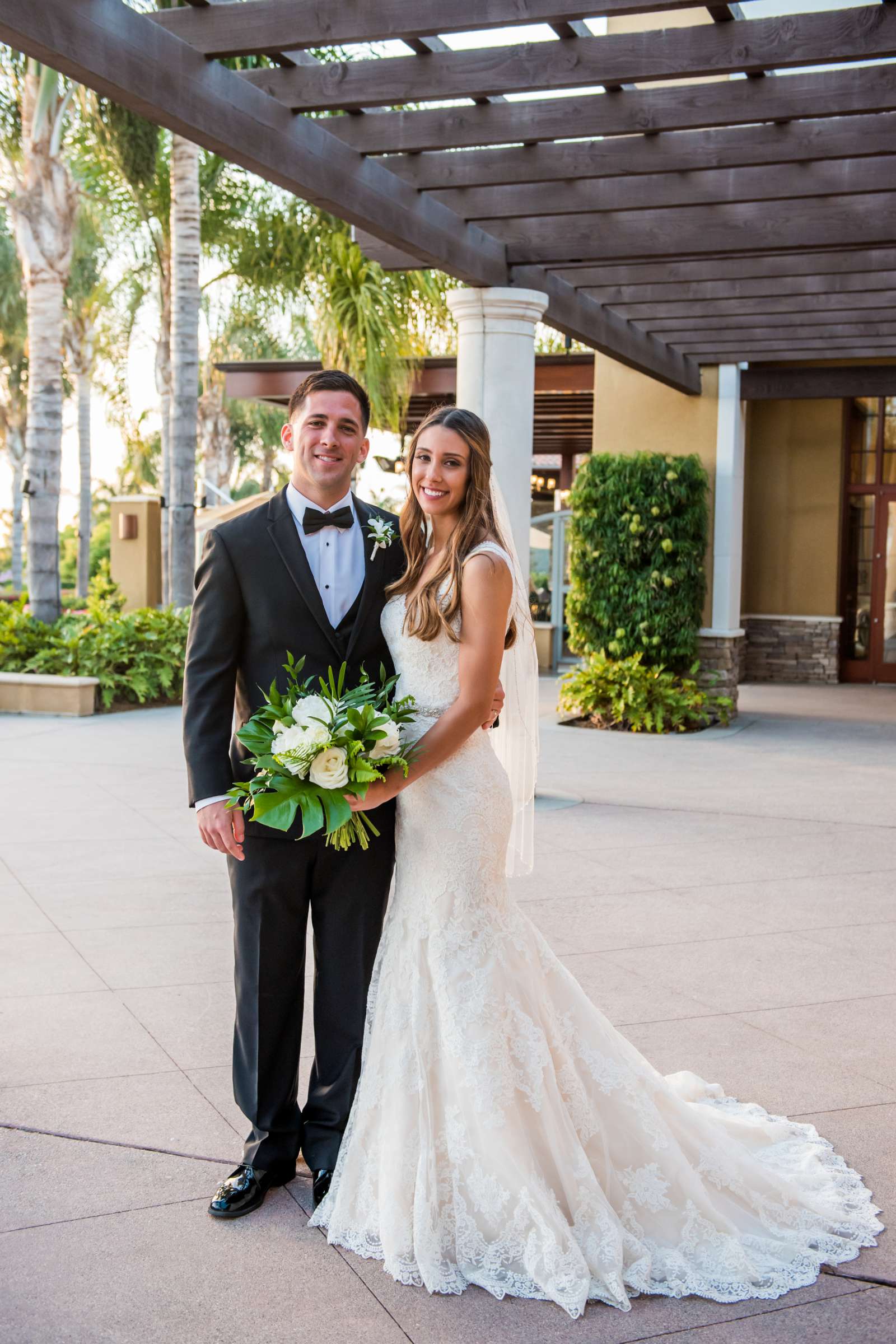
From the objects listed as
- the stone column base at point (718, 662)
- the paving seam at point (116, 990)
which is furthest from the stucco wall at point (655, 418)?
the paving seam at point (116, 990)

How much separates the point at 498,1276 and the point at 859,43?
15.7ft

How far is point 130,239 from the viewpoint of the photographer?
26.3 metres

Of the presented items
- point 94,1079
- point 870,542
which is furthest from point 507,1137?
point 870,542

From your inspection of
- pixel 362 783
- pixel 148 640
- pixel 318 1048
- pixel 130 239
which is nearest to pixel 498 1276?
pixel 318 1048

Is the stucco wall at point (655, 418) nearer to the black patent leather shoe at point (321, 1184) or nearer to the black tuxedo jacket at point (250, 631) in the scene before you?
the black tuxedo jacket at point (250, 631)

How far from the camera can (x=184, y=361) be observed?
15.1 m

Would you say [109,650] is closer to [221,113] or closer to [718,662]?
[718,662]

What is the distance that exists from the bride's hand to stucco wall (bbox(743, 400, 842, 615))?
15.0 meters

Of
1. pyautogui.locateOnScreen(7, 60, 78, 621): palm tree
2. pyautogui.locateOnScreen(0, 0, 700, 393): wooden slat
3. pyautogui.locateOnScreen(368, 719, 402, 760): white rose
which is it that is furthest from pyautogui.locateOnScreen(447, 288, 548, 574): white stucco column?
pyautogui.locateOnScreen(7, 60, 78, 621): palm tree

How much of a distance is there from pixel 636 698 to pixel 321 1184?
9.24 metres

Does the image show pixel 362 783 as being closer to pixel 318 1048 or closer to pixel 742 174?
pixel 318 1048

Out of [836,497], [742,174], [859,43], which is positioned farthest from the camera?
[836,497]

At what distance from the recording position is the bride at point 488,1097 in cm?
283

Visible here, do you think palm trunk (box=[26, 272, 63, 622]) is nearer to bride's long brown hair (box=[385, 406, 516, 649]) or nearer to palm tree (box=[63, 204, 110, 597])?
bride's long brown hair (box=[385, 406, 516, 649])
